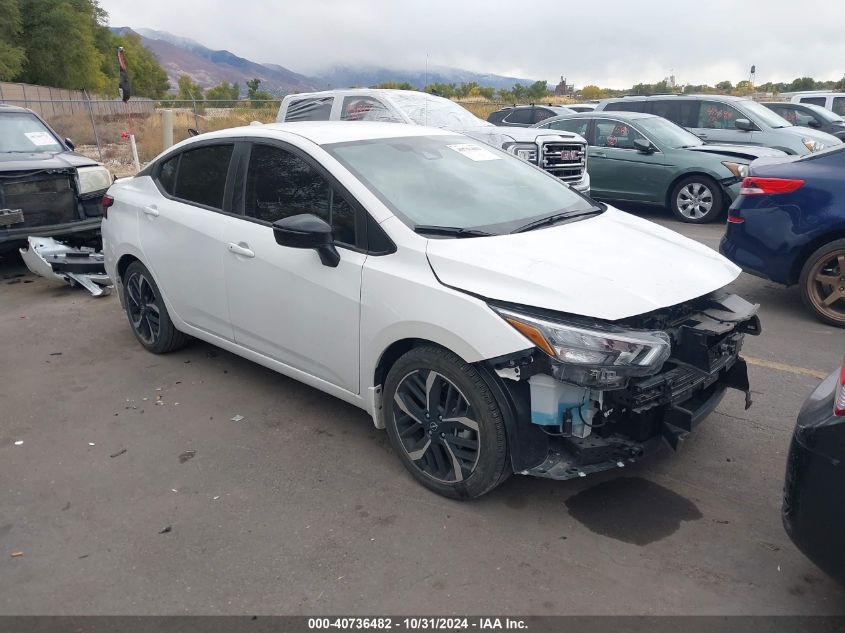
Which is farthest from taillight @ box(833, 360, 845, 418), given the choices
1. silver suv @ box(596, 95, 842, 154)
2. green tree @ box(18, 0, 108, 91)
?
green tree @ box(18, 0, 108, 91)

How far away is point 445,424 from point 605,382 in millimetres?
799

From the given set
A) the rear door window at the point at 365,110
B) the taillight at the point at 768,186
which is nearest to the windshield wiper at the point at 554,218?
the taillight at the point at 768,186

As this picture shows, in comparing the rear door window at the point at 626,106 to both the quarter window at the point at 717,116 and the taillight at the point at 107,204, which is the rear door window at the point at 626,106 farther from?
the taillight at the point at 107,204

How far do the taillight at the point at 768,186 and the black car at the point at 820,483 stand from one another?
3.80 m

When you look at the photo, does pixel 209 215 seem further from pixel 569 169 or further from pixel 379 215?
pixel 569 169

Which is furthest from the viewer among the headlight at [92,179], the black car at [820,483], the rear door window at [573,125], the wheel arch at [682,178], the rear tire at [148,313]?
the rear door window at [573,125]

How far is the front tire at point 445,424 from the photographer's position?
9.94ft

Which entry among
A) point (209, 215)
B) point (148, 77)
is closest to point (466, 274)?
point (209, 215)

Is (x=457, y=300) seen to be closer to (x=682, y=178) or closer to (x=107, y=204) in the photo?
(x=107, y=204)

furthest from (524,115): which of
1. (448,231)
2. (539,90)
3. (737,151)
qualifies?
(539,90)

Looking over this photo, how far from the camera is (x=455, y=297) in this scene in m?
3.05

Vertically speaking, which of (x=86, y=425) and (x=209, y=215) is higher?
(x=209, y=215)

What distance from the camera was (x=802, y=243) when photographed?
222 inches

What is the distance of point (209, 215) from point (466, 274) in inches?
82.1
